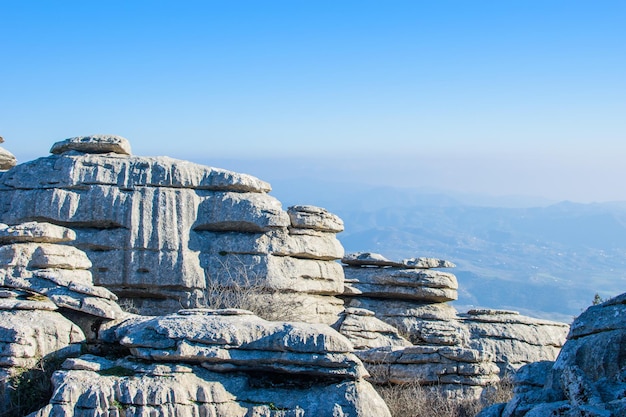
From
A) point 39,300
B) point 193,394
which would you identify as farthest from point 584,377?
point 39,300

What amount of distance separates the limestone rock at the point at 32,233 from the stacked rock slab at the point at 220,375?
26.3 feet

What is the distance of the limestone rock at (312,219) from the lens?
3391 cm

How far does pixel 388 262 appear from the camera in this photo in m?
37.0

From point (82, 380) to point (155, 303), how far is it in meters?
12.8

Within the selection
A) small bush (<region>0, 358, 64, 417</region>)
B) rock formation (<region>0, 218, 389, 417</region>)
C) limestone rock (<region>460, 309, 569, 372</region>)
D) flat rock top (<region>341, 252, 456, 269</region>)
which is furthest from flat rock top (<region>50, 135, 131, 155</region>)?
limestone rock (<region>460, 309, 569, 372</region>)

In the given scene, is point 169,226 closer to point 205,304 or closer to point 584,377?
point 205,304

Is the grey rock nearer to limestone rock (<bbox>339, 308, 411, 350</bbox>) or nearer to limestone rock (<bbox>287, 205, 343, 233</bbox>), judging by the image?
limestone rock (<bbox>339, 308, 411, 350</bbox>)

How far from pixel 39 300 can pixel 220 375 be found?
6.29 meters

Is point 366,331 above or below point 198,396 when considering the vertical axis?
above

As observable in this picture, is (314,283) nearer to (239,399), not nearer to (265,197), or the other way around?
(265,197)

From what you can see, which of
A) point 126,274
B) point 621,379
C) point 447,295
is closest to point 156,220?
point 126,274

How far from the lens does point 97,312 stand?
73.8 ft

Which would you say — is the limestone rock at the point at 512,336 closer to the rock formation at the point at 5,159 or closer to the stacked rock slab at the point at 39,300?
the stacked rock slab at the point at 39,300

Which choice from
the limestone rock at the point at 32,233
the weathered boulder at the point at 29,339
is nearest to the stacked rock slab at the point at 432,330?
the weathered boulder at the point at 29,339
